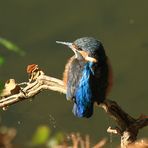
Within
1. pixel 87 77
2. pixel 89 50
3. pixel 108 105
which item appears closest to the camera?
pixel 108 105

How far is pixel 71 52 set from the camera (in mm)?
5242

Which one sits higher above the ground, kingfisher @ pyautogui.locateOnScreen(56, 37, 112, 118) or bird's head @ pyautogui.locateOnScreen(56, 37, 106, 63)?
bird's head @ pyautogui.locateOnScreen(56, 37, 106, 63)

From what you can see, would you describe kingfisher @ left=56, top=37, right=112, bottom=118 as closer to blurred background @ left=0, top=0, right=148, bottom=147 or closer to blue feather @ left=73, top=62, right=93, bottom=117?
blue feather @ left=73, top=62, right=93, bottom=117

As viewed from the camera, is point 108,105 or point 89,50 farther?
point 89,50

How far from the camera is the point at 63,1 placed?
20.0 ft

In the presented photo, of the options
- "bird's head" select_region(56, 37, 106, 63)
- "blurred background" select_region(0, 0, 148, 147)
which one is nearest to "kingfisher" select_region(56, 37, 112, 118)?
"bird's head" select_region(56, 37, 106, 63)

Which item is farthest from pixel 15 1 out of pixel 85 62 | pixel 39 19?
pixel 85 62

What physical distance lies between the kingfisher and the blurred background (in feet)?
8.83

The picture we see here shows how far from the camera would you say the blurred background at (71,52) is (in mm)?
4848

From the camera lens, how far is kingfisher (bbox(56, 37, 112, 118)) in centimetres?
167

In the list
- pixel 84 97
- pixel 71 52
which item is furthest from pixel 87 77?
pixel 71 52

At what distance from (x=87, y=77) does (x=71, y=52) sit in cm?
356

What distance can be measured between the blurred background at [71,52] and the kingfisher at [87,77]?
8.83 feet

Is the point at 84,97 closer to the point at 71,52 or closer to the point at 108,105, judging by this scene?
the point at 108,105
